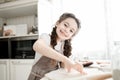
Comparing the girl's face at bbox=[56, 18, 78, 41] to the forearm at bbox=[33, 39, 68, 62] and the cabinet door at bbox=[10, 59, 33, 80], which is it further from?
the cabinet door at bbox=[10, 59, 33, 80]

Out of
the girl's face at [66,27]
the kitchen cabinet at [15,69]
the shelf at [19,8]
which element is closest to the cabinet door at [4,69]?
the kitchen cabinet at [15,69]

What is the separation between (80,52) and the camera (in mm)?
2570

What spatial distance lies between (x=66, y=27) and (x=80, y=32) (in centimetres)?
158

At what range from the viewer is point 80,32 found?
2578mm

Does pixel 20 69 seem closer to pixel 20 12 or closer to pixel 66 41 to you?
pixel 20 12

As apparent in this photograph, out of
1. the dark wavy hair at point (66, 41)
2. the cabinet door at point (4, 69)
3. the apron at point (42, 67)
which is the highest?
the dark wavy hair at point (66, 41)

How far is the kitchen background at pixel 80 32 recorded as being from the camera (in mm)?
2436

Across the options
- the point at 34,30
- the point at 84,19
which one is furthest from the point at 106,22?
the point at 34,30

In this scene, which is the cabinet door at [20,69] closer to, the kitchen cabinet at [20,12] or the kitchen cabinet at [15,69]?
the kitchen cabinet at [15,69]

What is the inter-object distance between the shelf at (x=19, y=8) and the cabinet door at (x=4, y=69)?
78 centimetres

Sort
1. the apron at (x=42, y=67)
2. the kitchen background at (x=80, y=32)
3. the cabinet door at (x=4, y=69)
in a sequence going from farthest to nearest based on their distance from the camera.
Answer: the cabinet door at (x=4, y=69)
the kitchen background at (x=80, y=32)
the apron at (x=42, y=67)

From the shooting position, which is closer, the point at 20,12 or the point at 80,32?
the point at 80,32

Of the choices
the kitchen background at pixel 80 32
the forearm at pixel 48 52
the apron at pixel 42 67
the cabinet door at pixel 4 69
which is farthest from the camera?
the cabinet door at pixel 4 69

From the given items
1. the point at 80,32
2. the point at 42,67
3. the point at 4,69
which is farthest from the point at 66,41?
the point at 4,69
